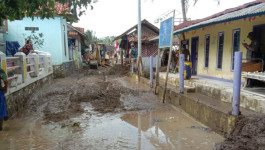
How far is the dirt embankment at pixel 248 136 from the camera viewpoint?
2.93 metres

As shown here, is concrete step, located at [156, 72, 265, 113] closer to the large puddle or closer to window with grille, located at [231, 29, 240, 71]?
the large puddle

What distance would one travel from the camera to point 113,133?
4.30 m

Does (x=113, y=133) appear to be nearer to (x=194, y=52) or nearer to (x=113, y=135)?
(x=113, y=135)

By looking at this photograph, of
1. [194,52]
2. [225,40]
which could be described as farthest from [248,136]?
[194,52]

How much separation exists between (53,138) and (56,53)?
1084 centimetres

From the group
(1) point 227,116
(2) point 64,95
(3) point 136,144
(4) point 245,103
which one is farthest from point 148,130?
(2) point 64,95

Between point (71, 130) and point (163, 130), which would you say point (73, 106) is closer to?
point (71, 130)

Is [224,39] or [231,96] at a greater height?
[224,39]

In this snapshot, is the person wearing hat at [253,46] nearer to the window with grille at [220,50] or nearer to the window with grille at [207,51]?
the window with grille at [220,50]

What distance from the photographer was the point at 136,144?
12.5 ft

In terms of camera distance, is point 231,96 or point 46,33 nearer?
point 231,96

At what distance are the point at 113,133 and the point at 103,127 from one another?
435mm

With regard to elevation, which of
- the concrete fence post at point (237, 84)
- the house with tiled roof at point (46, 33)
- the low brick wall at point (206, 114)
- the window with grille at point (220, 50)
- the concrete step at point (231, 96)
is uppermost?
the house with tiled roof at point (46, 33)

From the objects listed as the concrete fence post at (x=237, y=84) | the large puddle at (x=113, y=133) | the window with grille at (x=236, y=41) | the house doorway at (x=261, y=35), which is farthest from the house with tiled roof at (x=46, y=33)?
the concrete fence post at (x=237, y=84)
